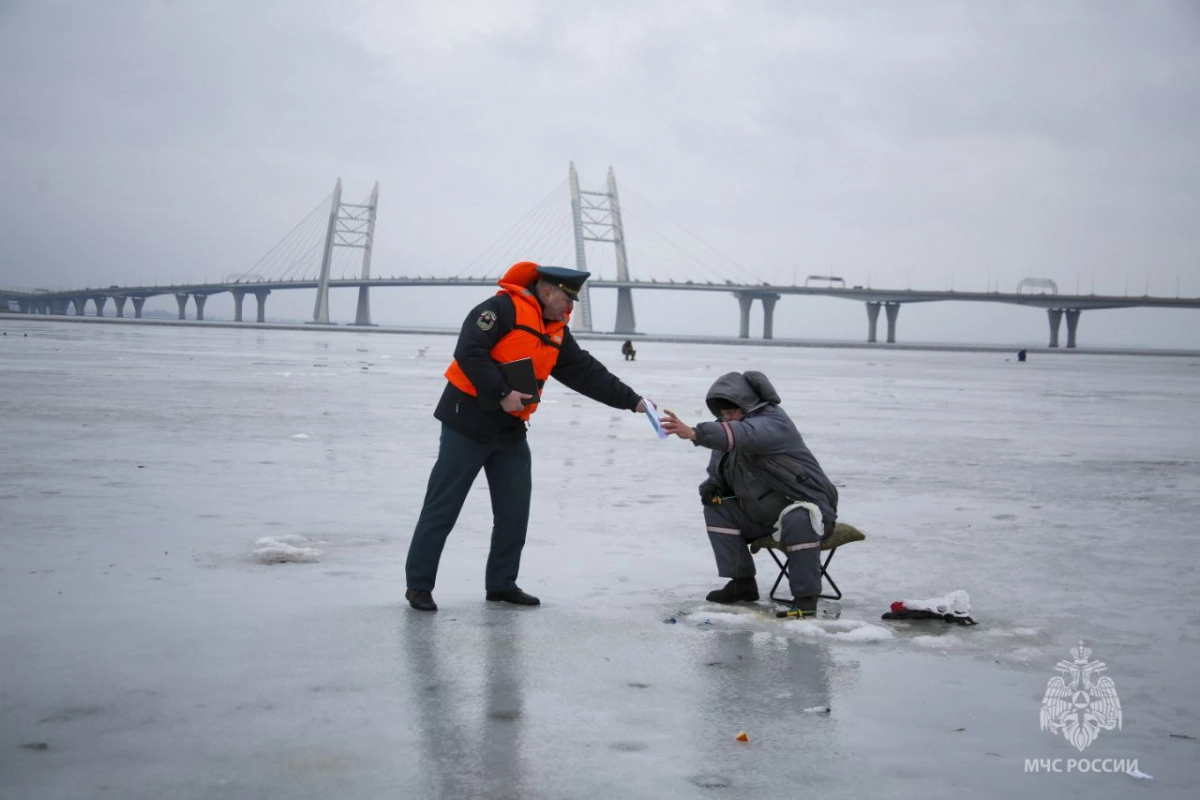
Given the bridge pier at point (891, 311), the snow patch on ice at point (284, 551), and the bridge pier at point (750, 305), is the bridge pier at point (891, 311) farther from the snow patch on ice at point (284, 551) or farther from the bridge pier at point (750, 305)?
the snow patch on ice at point (284, 551)

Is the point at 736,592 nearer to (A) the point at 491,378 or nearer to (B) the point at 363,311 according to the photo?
(A) the point at 491,378

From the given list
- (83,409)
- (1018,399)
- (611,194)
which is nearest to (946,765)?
(83,409)

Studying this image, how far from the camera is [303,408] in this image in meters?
13.8

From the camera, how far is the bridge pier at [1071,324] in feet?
333

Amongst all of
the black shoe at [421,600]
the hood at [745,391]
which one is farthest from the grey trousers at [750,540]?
the black shoe at [421,600]

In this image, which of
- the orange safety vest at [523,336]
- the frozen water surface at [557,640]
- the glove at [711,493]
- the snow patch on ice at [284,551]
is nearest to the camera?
the frozen water surface at [557,640]

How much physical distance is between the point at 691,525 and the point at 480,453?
7.35ft

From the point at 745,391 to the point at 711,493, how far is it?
467 mm

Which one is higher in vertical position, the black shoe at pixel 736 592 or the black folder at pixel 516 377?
the black folder at pixel 516 377

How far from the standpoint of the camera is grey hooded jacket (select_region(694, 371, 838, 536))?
15.5 feet

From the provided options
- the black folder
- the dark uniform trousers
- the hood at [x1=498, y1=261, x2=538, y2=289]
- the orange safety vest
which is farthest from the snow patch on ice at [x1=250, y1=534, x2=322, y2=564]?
the hood at [x1=498, y1=261, x2=538, y2=289]

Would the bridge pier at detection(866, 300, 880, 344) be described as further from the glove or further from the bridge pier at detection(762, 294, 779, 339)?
the glove

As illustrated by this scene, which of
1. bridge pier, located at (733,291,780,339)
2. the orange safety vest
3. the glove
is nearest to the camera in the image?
the orange safety vest

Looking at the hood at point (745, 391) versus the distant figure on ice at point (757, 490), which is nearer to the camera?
the distant figure on ice at point (757, 490)
